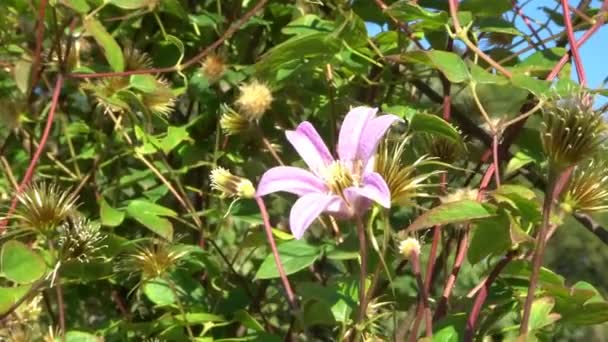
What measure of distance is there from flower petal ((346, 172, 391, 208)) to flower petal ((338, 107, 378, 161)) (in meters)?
0.03

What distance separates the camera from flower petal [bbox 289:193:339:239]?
0.56 m

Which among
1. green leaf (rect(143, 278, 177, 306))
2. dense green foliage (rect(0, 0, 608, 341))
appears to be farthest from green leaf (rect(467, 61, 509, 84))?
green leaf (rect(143, 278, 177, 306))

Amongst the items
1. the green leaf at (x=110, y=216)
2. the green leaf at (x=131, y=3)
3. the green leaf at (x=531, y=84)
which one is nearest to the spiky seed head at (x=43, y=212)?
the green leaf at (x=110, y=216)

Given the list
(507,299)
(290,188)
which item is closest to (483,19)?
(507,299)

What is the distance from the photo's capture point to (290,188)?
1.95ft

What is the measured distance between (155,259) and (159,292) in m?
0.06

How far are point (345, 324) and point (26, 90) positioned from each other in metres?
0.44

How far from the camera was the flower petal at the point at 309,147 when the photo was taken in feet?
2.07

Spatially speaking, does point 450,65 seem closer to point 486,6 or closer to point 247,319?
point 486,6

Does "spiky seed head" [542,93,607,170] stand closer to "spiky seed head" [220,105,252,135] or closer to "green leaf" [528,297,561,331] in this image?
"green leaf" [528,297,561,331]

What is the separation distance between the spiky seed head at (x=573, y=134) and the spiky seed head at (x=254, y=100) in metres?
0.32

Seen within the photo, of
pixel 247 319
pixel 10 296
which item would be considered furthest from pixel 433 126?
pixel 10 296

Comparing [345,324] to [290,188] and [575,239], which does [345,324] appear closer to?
[290,188]

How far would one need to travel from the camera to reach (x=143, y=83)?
888 millimetres
